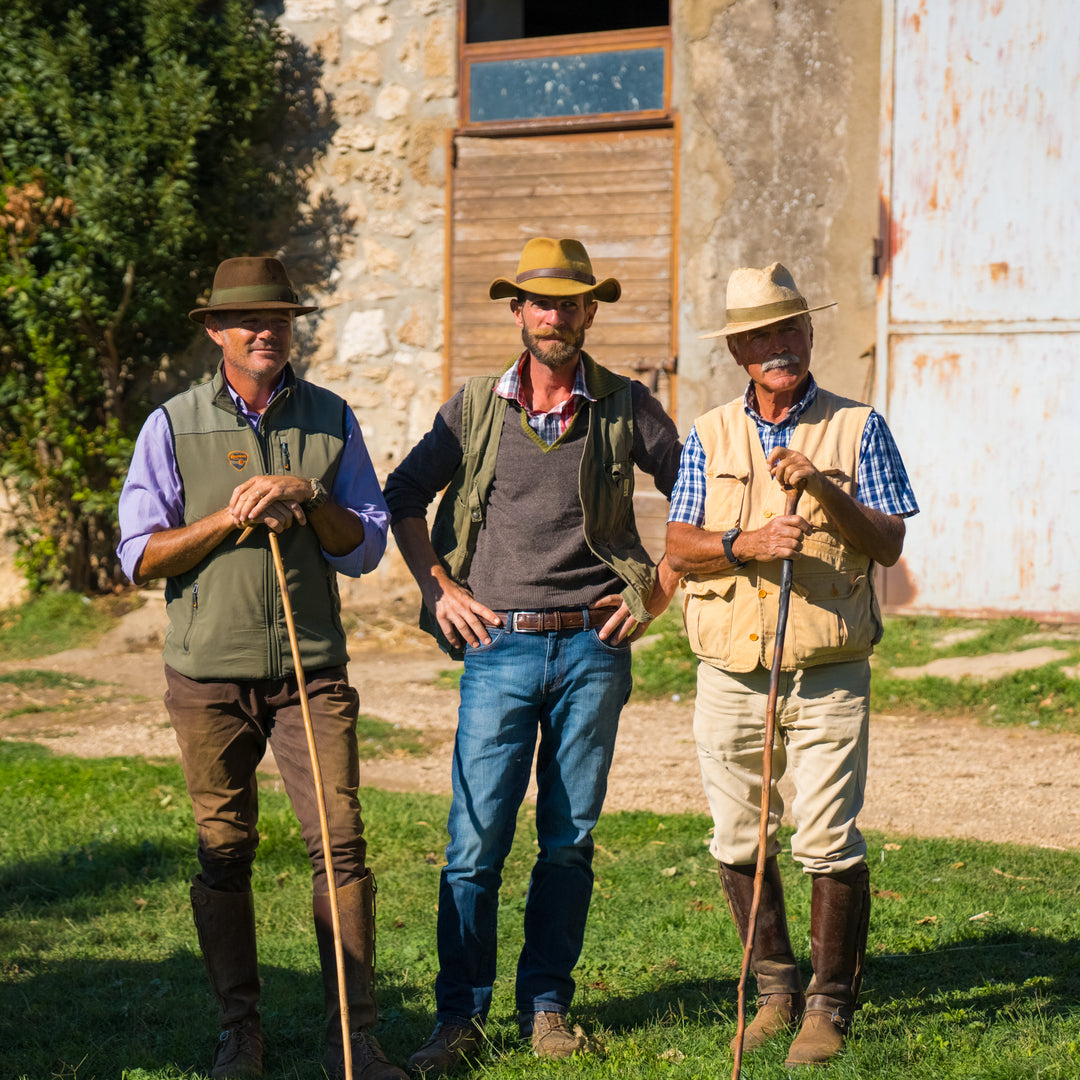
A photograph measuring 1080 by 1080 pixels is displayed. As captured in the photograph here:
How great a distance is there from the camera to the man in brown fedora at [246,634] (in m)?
3.48

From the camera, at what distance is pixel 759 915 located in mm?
3588

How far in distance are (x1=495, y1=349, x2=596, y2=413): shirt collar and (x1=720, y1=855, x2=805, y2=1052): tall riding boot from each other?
54.3 inches

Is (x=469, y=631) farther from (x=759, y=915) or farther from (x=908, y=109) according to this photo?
(x=908, y=109)

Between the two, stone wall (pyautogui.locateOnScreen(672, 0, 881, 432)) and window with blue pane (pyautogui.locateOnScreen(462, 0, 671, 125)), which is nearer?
stone wall (pyautogui.locateOnScreen(672, 0, 881, 432))

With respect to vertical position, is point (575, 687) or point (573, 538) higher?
point (573, 538)

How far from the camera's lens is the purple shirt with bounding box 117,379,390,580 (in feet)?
11.5

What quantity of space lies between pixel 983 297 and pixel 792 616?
5.73 m

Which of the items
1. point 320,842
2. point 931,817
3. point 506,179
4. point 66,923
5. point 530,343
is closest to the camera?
point 320,842

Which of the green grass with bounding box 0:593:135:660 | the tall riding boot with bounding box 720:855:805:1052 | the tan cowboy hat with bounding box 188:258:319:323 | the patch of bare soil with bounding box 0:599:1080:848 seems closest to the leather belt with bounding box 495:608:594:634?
the tall riding boot with bounding box 720:855:805:1052

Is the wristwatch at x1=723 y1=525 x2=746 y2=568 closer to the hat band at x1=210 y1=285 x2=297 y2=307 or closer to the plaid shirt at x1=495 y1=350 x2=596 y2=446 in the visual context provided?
the plaid shirt at x1=495 y1=350 x2=596 y2=446

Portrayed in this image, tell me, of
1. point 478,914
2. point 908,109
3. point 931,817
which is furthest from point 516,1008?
point 908,109

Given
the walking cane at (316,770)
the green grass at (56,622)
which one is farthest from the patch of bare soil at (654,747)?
the walking cane at (316,770)

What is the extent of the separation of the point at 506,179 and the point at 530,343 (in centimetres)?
634

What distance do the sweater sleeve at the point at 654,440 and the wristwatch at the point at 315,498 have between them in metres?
0.93
